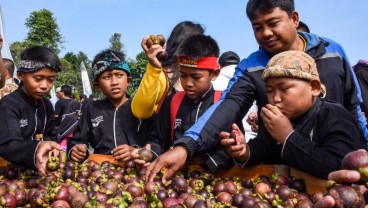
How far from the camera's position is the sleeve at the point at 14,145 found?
367cm

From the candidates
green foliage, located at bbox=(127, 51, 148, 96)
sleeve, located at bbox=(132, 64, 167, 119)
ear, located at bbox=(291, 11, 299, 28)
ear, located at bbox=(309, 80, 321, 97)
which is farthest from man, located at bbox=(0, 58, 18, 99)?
green foliage, located at bbox=(127, 51, 148, 96)

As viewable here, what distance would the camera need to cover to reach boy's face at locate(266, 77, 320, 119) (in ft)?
9.00

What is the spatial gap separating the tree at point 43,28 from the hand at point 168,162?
68.2 metres

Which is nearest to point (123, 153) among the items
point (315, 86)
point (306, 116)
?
point (306, 116)

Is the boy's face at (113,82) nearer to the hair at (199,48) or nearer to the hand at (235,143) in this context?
the hair at (199,48)

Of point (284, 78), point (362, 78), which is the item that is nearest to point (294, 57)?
point (284, 78)

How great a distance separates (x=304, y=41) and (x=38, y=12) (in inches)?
2926

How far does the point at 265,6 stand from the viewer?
3326 millimetres

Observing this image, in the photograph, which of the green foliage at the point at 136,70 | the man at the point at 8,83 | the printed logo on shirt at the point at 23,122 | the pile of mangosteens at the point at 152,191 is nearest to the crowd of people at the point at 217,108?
the printed logo on shirt at the point at 23,122

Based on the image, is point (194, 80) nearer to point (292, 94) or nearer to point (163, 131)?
point (163, 131)

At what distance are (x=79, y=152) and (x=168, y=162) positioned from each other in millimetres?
1638

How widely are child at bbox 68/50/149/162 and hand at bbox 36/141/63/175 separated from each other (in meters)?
0.95

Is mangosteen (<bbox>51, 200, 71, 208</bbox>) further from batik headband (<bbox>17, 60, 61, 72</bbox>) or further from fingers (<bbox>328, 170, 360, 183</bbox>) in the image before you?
batik headband (<bbox>17, 60, 61, 72</bbox>)

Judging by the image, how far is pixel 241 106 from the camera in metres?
3.49
